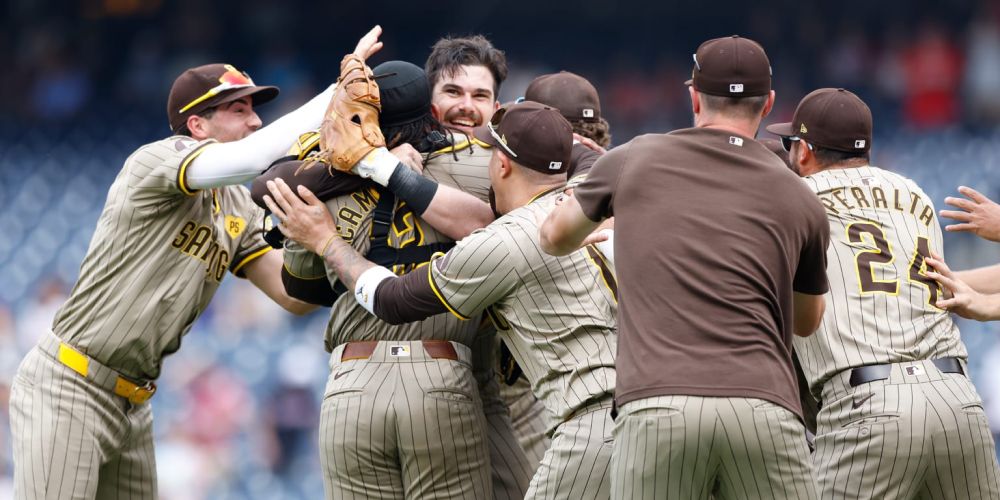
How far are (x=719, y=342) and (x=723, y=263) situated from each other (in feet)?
0.79

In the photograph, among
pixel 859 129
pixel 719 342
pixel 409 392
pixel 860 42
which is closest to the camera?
pixel 719 342

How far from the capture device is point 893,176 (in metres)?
5.18

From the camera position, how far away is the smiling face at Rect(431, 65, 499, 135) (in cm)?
582

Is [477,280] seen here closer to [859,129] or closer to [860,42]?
[859,129]

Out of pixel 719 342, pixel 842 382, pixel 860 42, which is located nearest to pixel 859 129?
pixel 842 382

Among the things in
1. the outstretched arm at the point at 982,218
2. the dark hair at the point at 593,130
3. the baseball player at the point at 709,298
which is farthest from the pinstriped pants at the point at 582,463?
the outstretched arm at the point at 982,218

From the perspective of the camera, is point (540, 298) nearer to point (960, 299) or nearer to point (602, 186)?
point (602, 186)

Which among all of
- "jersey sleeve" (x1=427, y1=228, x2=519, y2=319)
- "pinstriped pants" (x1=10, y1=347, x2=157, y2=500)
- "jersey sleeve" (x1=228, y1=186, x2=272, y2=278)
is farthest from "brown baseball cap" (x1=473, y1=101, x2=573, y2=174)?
"pinstriped pants" (x1=10, y1=347, x2=157, y2=500)

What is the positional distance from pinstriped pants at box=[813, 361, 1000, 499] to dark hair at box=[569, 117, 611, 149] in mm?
1614

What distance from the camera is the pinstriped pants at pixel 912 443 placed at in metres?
4.71

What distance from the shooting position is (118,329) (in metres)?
5.50

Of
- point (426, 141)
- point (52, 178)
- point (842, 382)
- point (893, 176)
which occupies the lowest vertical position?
point (52, 178)

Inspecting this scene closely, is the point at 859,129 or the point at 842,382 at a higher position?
the point at 859,129

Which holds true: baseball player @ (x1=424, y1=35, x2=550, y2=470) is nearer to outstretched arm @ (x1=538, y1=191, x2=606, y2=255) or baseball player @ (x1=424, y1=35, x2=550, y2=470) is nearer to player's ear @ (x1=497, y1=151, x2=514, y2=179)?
player's ear @ (x1=497, y1=151, x2=514, y2=179)
